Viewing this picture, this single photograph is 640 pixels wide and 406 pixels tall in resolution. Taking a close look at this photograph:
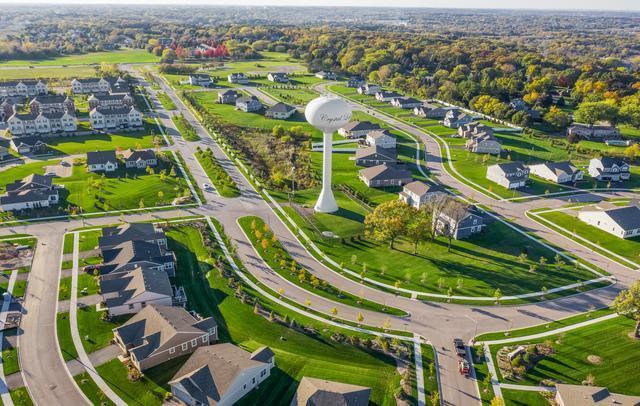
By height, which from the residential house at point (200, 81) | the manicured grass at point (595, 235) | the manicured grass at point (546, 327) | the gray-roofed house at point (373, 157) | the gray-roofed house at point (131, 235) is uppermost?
the residential house at point (200, 81)

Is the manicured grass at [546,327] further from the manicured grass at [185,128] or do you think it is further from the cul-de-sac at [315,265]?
the manicured grass at [185,128]

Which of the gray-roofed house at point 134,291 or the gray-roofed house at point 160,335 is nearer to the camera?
the gray-roofed house at point 160,335

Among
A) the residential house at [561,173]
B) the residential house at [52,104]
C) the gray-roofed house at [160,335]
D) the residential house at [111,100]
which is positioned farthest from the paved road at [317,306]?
the residential house at [111,100]

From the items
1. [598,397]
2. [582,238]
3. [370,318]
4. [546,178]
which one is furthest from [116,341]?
[546,178]

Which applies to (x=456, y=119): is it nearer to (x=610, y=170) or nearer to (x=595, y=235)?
(x=610, y=170)

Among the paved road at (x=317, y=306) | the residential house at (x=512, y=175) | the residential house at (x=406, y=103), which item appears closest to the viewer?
the paved road at (x=317, y=306)

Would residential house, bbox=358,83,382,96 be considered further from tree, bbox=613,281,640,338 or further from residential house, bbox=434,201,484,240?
tree, bbox=613,281,640,338
